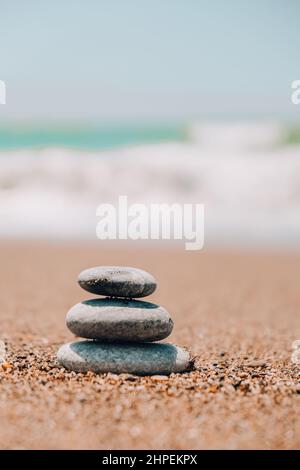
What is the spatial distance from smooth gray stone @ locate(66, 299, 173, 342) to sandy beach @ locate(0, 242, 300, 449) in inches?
20.8

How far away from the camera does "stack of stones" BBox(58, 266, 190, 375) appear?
7.48 meters

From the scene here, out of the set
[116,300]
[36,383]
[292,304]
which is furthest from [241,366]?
[292,304]

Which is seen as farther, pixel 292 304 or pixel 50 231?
pixel 50 231

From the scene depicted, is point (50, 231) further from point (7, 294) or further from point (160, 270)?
point (7, 294)

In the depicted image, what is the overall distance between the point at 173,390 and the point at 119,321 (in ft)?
3.65

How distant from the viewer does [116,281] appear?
765 centimetres

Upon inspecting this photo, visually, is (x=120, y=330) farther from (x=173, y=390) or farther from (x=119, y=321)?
(x=173, y=390)

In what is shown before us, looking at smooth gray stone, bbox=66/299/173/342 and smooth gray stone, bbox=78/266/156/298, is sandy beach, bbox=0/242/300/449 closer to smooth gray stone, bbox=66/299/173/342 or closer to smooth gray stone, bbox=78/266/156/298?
smooth gray stone, bbox=66/299/173/342

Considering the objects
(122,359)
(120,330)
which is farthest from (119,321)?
(122,359)

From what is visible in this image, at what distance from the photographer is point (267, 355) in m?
9.71

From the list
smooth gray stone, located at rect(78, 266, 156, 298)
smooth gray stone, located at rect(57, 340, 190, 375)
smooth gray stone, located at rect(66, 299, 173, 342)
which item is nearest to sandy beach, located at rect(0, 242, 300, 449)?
smooth gray stone, located at rect(57, 340, 190, 375)
